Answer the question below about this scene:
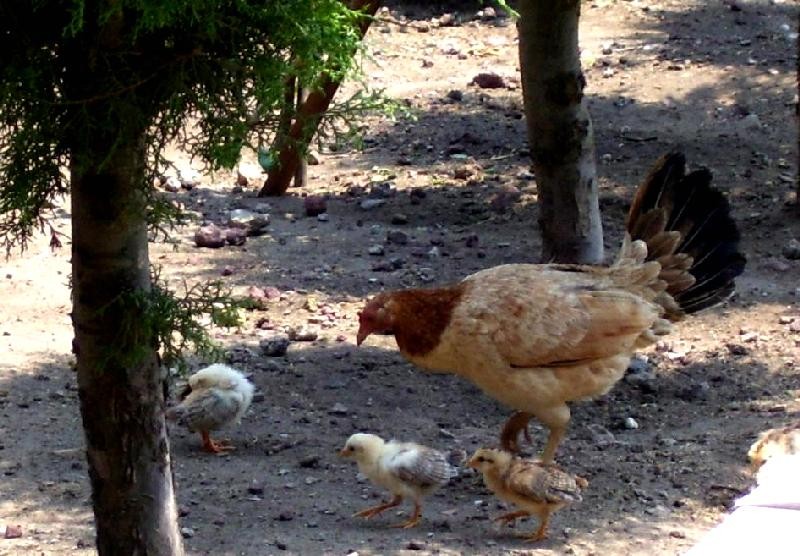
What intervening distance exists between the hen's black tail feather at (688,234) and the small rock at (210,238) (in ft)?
11.8

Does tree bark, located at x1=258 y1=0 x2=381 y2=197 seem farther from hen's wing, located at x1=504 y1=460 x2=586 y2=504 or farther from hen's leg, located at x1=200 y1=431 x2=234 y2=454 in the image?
hen's wing, located at x1=504 y1=460 x2=586 y2=504

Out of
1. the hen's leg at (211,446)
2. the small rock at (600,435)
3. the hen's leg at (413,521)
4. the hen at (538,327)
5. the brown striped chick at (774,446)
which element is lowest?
the hen's leg at (413,521)

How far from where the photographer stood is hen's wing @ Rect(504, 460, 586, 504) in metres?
4.97

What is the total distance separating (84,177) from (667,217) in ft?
11.1

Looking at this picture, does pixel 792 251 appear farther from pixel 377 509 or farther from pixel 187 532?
pixel 187 532

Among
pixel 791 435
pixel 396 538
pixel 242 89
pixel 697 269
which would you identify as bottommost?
pixel 396 538

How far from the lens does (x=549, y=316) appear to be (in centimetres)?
556

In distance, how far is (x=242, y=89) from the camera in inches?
136

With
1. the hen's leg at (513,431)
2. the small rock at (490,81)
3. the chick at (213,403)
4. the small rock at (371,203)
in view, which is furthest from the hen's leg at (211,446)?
the small rock at (490,81)

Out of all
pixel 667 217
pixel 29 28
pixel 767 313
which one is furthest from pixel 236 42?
pixel 767 313

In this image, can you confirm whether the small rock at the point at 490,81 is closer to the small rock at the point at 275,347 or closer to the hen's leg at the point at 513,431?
the small rock at the point at 275,347

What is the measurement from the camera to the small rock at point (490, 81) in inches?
513

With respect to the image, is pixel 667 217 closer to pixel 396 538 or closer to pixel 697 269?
pixel 697 269

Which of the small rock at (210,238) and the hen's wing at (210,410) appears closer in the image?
the hen's wing at (210,410)
